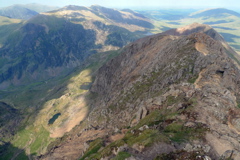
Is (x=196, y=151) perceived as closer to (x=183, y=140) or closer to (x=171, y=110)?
(x=183, y=140)

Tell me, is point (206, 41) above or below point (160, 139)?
above

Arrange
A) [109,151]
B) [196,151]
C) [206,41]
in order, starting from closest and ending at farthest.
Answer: [196,151], [109,151], [206,41]

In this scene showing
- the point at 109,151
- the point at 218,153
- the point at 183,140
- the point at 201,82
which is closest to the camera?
the point at 218,153

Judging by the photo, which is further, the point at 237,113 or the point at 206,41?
the point at 206,41

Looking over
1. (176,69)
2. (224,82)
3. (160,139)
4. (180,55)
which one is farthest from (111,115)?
(160,139)

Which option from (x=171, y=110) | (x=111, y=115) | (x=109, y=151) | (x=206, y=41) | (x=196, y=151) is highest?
(x=206, y=41)

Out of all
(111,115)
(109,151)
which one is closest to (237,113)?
(109,151)

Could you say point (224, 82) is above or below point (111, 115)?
above

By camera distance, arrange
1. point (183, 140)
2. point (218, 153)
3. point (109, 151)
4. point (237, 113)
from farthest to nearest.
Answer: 1. point (237, 113)
2. point (109, 151)
3. point (183, 140)
4. point (218, 153)

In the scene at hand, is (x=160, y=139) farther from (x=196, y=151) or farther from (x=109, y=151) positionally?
(x=109, y=151)
